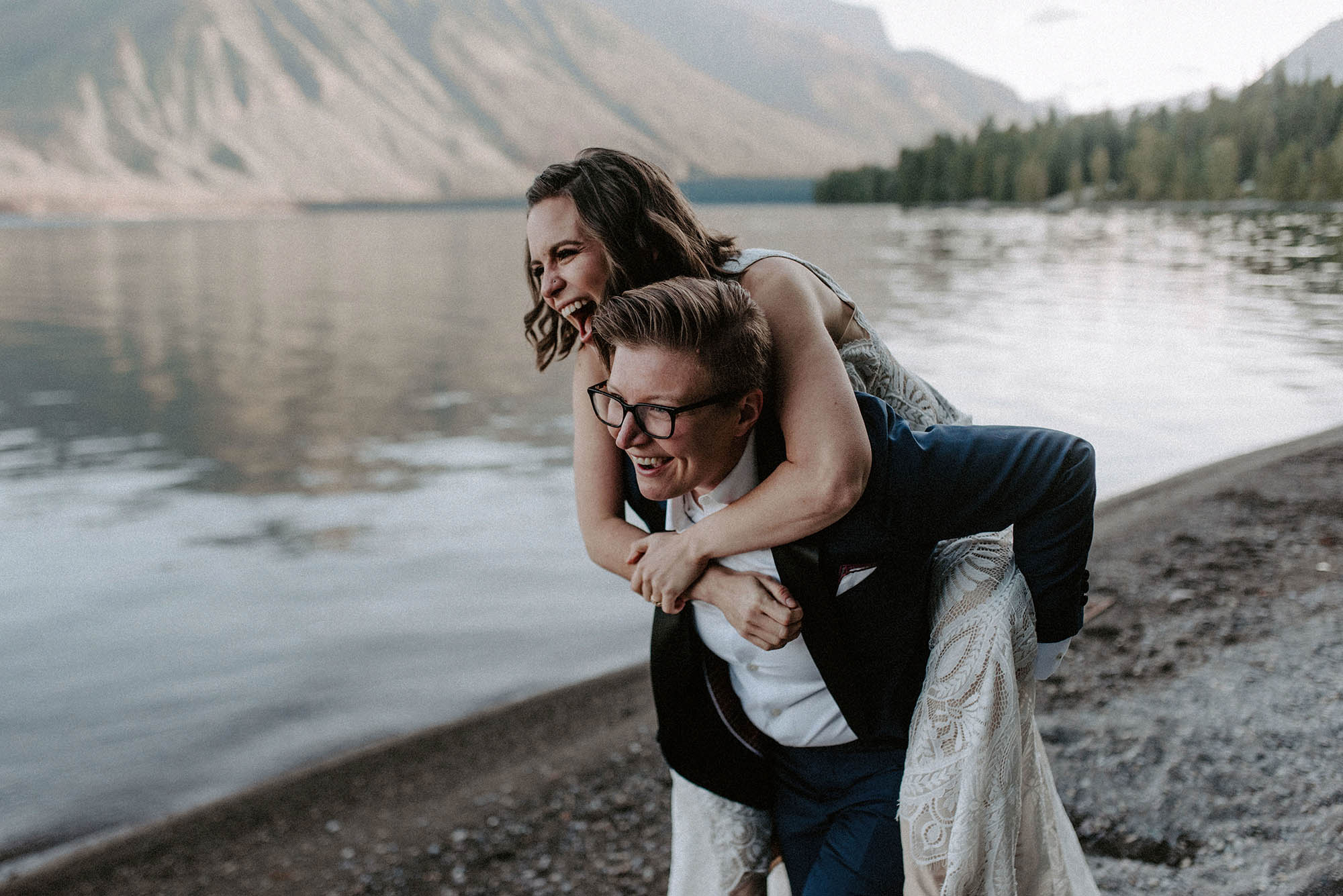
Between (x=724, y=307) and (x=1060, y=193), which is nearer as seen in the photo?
(x=724, y=307)

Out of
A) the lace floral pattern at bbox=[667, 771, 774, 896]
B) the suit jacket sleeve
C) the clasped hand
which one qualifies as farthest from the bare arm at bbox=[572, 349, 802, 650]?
the lace floral pattern at bbox=[667, 771, 774, 896]

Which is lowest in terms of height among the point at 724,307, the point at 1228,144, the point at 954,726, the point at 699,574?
the point at 954,726

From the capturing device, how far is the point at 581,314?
2.52 metres

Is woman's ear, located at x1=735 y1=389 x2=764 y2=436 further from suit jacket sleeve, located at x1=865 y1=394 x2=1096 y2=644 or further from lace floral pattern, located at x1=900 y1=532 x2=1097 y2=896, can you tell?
lace floral pattern, located at x1=900 y1=532 x2=1097 y2=896

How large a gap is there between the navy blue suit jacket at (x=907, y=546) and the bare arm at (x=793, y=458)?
7 cm

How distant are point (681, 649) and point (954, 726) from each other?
584 millimetres

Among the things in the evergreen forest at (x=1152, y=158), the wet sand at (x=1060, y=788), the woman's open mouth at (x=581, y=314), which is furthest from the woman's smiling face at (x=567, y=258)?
the evergreen forest at (x=1152, y=158)

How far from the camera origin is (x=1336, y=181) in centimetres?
9969

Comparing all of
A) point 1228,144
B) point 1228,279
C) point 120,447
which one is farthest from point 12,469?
point 1228,144

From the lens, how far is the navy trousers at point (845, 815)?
2.16m

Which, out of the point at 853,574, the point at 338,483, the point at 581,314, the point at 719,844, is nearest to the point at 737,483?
the point at 853,574

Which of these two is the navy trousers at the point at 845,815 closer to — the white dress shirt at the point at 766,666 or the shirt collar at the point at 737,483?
the white dress shirt at the point at 766,666

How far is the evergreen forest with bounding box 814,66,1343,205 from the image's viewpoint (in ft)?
375

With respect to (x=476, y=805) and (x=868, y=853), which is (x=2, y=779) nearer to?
(x=476, y=805)
